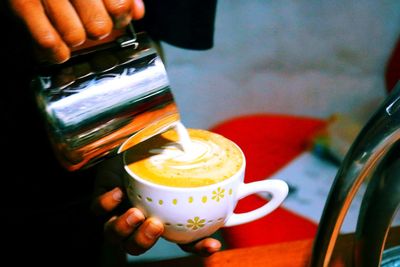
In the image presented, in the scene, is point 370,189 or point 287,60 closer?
point 370,189

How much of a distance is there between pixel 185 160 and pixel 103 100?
125 millimetres

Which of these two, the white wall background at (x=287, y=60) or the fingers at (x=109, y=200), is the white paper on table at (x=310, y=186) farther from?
Result: the fingers at (x=109, y=200)

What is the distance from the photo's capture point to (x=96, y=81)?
507 mm

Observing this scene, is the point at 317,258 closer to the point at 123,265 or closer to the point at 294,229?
the point at 123,265

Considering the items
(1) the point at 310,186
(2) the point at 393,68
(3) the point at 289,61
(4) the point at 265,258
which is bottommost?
(1) the point at 310,186

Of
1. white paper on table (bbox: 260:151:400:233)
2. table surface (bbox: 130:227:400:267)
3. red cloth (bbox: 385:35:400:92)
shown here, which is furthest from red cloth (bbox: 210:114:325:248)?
table surface (bbox: 130:227:400:267)

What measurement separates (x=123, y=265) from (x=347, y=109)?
56.0 inches

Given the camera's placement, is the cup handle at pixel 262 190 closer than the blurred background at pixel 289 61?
Yes

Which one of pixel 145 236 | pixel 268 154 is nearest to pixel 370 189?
pixel 145 236

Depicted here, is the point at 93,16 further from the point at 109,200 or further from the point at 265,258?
the point at 265,258

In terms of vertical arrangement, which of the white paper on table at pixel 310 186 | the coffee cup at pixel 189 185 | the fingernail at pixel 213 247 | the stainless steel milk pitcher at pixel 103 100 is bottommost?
the white paper on table at pixel 310 186

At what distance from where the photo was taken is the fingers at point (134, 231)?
533 mm

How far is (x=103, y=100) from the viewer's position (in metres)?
0.51

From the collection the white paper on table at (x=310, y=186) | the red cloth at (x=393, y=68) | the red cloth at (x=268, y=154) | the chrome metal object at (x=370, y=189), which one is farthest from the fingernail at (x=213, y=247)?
the red cloth at (x=393, y=68)
